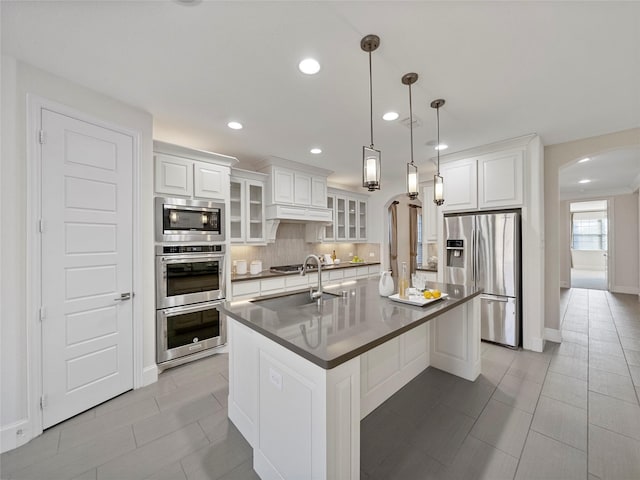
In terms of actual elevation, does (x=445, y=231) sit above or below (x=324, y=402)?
above

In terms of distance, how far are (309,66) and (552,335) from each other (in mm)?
4365

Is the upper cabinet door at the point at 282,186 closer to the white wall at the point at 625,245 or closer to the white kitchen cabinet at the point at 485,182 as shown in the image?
the white kitchen cabinet at the point at 485,182

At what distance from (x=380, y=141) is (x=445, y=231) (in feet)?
5.48

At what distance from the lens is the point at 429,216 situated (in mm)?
4719

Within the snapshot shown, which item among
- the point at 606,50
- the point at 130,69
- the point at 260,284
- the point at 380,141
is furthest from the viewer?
the point at 260,284

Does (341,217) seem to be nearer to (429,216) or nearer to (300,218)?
(300,218)

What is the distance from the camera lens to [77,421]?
201cm

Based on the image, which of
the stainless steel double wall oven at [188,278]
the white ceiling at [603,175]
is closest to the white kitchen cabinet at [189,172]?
the stainless steel double wall oven at [188,278]

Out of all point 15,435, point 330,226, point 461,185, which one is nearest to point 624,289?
point 461,185

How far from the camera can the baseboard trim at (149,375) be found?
249cm

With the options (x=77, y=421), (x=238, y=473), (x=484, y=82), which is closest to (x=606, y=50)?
(x=484, y=82)

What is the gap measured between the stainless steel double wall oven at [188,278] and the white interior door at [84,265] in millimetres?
350

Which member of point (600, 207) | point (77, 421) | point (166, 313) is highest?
point (600, 207)

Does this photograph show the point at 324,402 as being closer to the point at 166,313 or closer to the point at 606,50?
the point at 166,313
